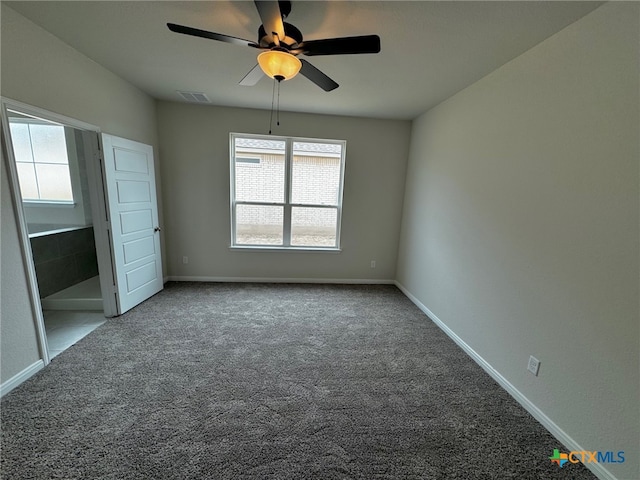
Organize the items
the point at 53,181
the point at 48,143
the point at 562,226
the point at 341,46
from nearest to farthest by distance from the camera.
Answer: the point at 341,46 → the point at 562,226 → the point at 48,143 → the point at 53,181

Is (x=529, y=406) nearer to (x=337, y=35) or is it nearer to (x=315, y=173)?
(x=337, y=35)

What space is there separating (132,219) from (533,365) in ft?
13.5

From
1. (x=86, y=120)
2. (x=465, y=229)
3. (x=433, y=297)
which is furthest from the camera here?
(x=433, y=297)

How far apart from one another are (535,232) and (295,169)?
10.0 ft

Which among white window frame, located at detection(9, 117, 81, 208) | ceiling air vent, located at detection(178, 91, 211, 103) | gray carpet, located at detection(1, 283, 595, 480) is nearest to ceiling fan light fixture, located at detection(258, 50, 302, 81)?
ceiling air vent, located at detection(178, 91, 211, 103)

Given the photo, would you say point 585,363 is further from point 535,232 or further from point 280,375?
point 280,375

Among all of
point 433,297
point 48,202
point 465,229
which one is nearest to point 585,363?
point 465,229

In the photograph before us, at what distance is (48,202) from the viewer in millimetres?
3508

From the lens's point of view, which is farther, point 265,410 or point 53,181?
point 53,181

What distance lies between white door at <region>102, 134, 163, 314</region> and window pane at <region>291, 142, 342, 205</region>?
76.9 inches

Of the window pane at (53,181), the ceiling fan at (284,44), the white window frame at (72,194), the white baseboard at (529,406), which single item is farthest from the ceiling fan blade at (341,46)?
the window pane at (53,181)

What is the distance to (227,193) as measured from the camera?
387cm

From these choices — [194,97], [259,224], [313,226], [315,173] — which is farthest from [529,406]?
[194,97]

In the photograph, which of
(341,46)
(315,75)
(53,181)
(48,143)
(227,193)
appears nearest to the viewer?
(341,46)
